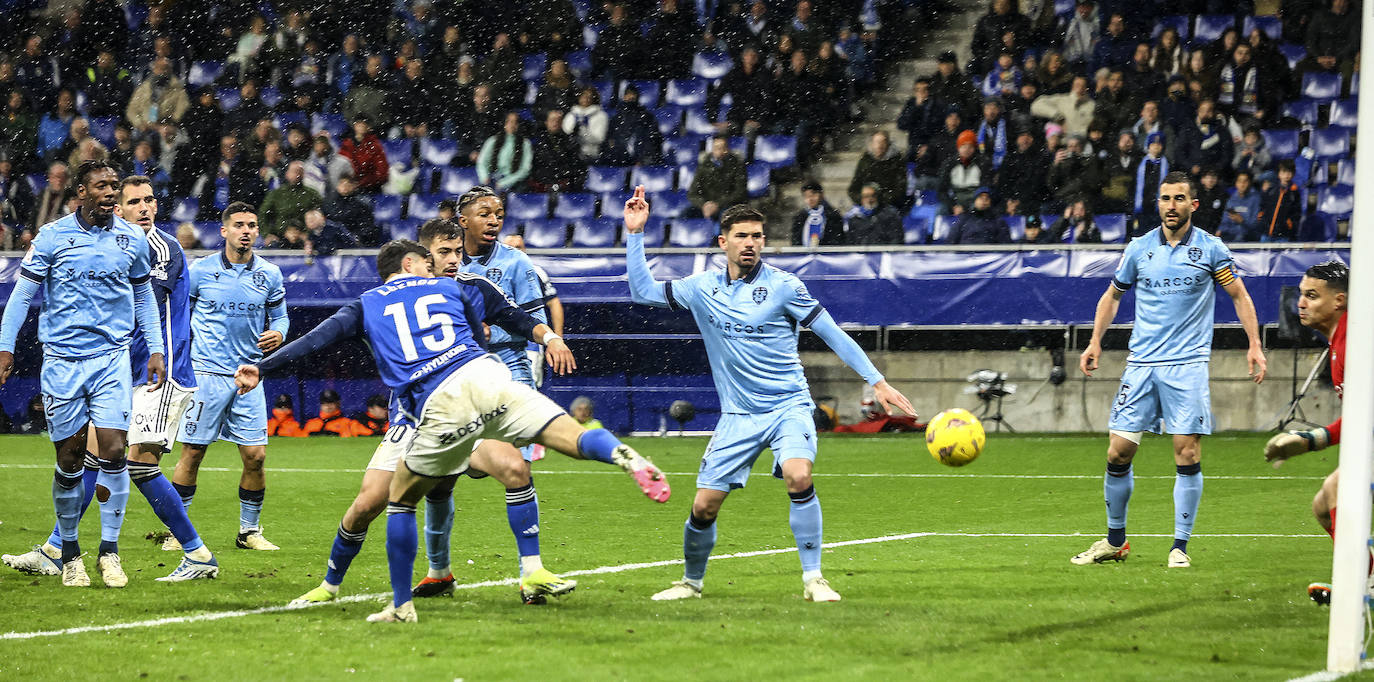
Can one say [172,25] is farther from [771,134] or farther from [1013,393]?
[1013,393]

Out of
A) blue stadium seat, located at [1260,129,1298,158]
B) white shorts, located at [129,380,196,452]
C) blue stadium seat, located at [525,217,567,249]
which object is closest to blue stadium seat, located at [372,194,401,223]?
blue stadium seat, located at [525,217,567,249]

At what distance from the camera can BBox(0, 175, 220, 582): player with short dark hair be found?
27.5ft

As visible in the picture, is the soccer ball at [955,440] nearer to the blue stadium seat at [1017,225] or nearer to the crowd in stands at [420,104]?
the blue stadium seat at [1017,225]

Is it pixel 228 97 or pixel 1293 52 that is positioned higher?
pixel 1293 52

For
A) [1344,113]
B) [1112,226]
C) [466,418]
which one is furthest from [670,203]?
[466,418]

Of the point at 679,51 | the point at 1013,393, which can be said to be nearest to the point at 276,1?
the point at 679,51

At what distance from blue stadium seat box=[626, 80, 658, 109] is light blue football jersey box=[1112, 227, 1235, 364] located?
15.8 meters

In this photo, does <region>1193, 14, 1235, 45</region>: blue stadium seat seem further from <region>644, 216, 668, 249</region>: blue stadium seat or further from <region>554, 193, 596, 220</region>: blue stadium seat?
<region>554, 193, 596, 220</region>: blue stadium seat

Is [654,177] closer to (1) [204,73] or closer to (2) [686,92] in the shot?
(2) [686,92]

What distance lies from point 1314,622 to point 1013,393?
42.1 feet

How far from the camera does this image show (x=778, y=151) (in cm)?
2269

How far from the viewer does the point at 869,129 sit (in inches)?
932

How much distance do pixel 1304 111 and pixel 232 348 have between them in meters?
16.3

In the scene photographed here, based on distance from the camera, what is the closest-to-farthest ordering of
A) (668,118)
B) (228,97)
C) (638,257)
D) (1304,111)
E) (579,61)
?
(638,257), (1304,111), (668,118), (579,61), (228,97)
